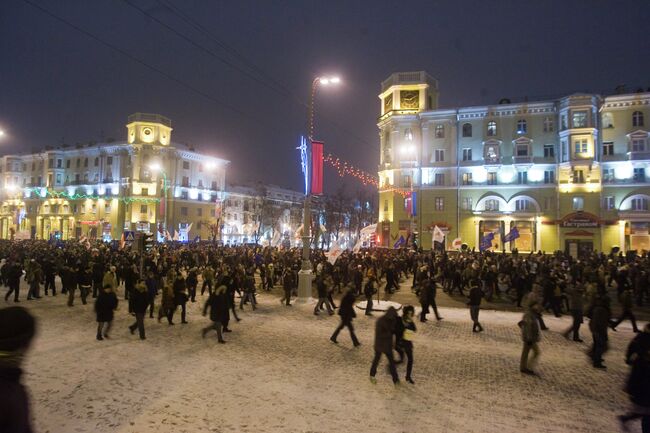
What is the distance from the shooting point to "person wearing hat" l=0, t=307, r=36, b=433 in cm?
270

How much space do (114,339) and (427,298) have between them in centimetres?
944

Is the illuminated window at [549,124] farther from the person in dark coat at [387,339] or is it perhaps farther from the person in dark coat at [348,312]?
the person in dark coat at [387,339]

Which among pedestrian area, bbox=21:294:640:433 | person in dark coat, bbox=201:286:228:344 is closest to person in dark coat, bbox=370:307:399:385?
pedestrian area, bbox=21:294:640:433

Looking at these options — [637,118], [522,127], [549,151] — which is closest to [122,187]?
[522,127]

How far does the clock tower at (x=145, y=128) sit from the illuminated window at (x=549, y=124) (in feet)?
188

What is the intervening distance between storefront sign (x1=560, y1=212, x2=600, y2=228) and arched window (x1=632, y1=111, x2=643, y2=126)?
1082 centimetres

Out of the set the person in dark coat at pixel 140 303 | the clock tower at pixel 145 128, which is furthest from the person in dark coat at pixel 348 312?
the clock tower at pixel 145 128

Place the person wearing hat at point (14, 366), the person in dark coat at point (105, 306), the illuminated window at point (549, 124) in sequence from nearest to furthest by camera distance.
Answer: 1. the person wearing hat at point (14, 366)
2. the person in dark coat at point (105, 306)
3. the illuminated window at point (549, 124)

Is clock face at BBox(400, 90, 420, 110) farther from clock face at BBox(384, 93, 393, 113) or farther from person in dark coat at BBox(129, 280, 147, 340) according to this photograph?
person in dark coat at BBox(129, 280, 147, 340)

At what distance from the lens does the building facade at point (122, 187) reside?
7006cm

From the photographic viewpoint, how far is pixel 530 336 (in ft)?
29.0

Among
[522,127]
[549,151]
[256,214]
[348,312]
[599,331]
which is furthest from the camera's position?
[256,214]

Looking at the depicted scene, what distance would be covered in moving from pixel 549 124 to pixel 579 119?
3.23 meters

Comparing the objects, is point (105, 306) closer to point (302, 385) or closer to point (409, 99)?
point (302, 385)
